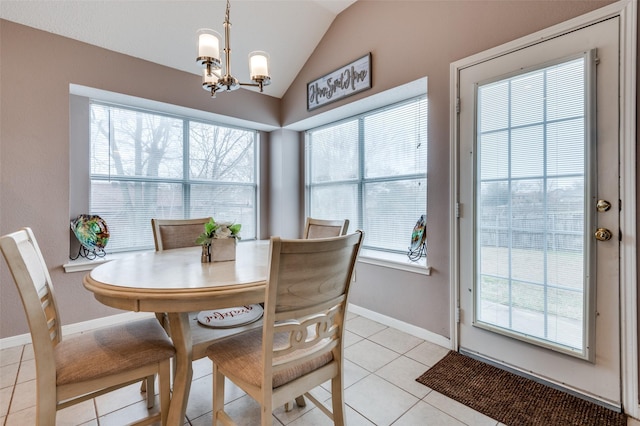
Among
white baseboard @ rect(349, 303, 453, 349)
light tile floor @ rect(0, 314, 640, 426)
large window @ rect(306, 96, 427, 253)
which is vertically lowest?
light tile floor @ rect(0, 314, 640, 426)

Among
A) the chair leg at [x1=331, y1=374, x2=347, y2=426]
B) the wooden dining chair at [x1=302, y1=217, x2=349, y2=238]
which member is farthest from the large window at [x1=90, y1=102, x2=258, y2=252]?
the chair leg at [x1=331, y1=374, x2=347, y2=426]

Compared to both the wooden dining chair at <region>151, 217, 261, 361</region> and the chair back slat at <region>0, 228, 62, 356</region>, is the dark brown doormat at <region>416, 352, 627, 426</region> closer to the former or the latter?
the wooden dining chair at <region>151, 217, 261, 361</region>

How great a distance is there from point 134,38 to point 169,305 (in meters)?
2.72

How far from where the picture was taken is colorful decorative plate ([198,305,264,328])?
177cm

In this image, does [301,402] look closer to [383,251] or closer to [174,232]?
[174,232]

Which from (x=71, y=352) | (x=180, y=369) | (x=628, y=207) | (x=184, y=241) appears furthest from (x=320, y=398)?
(x=628, y=207)

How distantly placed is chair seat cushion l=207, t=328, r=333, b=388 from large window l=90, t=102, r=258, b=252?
7.95 ft

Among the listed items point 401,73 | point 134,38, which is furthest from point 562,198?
point 134,38

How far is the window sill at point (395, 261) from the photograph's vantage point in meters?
2.60

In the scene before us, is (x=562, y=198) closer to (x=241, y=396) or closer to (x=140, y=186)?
(x=241, y=396)

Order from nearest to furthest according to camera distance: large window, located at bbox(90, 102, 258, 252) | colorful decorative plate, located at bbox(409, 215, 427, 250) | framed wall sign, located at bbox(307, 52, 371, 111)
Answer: colorful decorative plate, located at bbox(409, 215, 427, 250) < framed wall sign, located at bbox(307, 52, 371, 111) < large window, located at bbox(90, 102, 258, 252)

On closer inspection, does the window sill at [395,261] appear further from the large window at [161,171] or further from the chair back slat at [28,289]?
the chair back slat at [28,289]

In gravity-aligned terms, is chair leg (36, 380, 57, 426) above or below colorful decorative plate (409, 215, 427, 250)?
below

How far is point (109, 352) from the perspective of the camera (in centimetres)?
133
